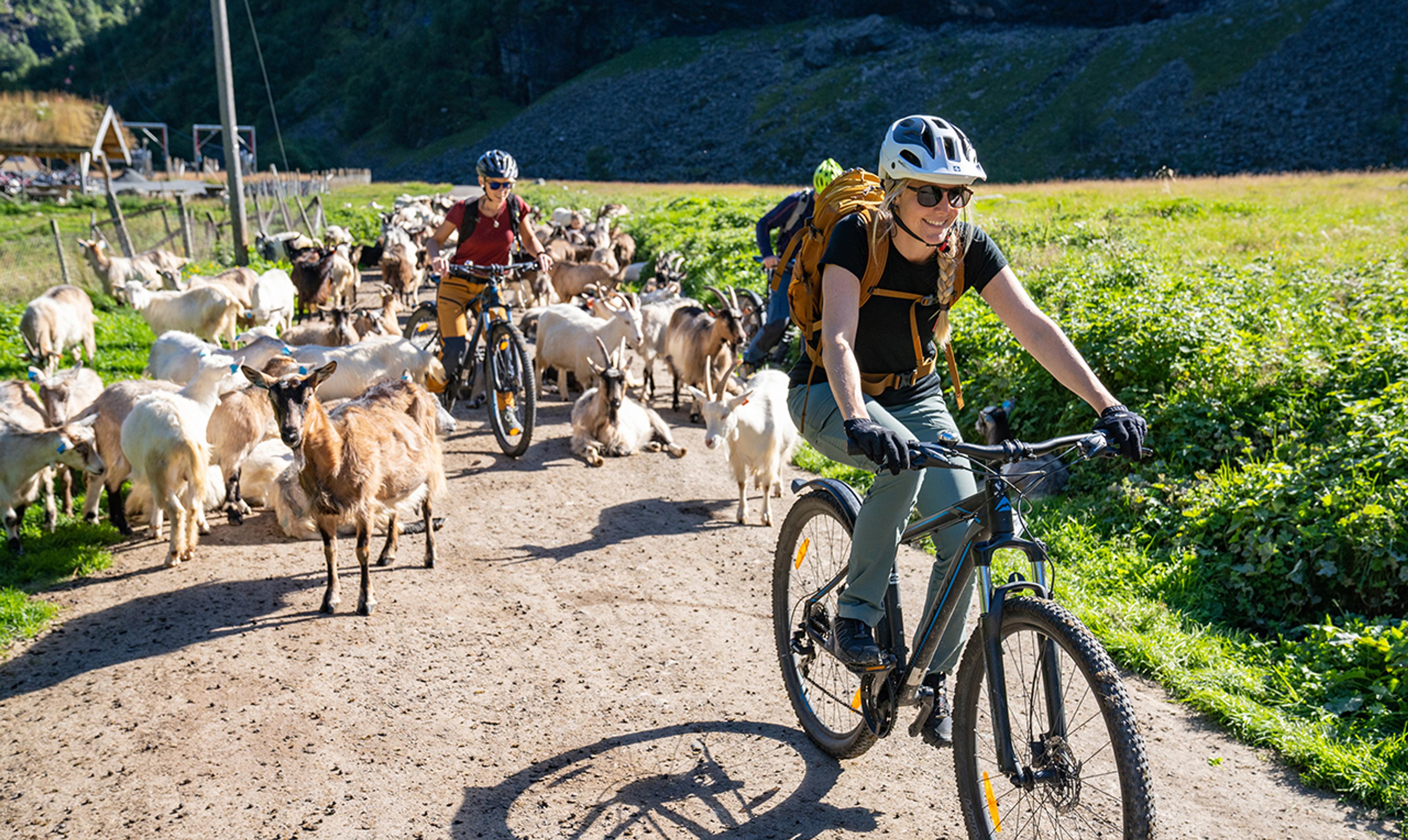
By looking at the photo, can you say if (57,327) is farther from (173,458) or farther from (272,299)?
(173,458)

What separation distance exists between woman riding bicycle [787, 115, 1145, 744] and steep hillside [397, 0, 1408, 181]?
60.0 m

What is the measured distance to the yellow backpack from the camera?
11.5ft

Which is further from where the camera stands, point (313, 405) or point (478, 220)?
point (478, 220)

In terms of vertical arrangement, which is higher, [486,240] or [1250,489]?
[486,240]

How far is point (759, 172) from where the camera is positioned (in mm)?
69562

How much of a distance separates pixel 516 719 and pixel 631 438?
501 cm

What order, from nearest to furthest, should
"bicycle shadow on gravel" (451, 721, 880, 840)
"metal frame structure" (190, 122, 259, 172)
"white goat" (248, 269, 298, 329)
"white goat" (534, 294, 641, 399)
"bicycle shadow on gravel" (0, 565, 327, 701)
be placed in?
"bicycle shadow on gravel" (451, 721, 880, 840) < "bicycle shadow on gravel" (0, 565, 327, 701) < "white goat" (534, 294, 641, 399) < "white goat" (248, 269, 298, 329) < "metal frame structure" (190, 122, 259, 172)

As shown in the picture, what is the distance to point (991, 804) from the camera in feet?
10.5

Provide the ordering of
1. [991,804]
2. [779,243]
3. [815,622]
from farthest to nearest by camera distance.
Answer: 1. [779,243]
2. [815,622]
3. [991,804]

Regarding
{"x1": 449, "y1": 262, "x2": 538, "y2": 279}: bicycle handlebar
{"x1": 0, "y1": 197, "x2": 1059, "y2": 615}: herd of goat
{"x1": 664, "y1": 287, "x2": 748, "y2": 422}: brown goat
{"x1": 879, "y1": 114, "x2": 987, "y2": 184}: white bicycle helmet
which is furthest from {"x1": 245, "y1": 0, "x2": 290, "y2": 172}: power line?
{"x1": 879, "y1": 114, "x2": 987, "y2": 184}: white bicycle helmet

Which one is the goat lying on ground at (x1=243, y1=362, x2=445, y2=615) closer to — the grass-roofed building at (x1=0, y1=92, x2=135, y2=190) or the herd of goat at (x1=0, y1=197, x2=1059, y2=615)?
the herd of goat at (x1=0, y1=197, x2=1059, y2=615)

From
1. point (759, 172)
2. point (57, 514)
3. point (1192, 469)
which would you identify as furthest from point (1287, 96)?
point (57, 514)

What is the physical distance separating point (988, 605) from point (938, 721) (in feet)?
2.36

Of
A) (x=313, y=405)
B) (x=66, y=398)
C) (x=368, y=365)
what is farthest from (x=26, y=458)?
(x=368, y=365)
